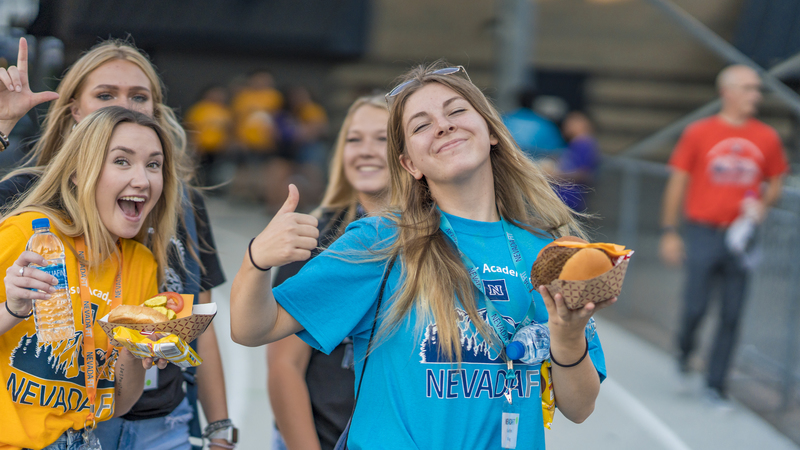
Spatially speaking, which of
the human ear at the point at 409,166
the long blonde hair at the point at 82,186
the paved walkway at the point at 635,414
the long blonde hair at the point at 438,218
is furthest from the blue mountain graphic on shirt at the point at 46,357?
the paved walkway at the point at 635,414

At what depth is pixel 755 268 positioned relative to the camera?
19.4 ft

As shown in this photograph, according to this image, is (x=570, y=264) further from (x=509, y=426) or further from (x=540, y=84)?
(x=540, y=84)

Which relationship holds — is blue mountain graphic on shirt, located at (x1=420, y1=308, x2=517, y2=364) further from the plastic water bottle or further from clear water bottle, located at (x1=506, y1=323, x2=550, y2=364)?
the plastic water bottle

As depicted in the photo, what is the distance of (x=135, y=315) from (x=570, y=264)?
1.16 meters

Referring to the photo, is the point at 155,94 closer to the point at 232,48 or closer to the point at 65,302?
the point at 65,302

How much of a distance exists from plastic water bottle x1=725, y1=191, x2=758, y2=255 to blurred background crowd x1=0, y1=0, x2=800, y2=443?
27cm

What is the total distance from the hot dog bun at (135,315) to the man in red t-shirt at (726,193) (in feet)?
14.7

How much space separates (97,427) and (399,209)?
1152 millimetres

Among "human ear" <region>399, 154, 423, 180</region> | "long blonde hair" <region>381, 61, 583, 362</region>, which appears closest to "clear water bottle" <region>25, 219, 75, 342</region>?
"long blonde hair" <region>381, 61, 583, 362</region>

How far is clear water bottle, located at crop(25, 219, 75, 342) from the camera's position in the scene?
2.15 metres

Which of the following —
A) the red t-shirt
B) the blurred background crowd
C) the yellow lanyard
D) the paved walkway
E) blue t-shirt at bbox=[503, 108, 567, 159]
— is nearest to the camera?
the yellow lanyard

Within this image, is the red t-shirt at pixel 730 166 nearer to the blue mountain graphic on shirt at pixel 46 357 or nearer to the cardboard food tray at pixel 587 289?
the cardboard food tray at pixel 587 289

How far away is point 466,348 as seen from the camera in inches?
81.4

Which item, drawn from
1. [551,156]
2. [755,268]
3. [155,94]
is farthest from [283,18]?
[155,94]
